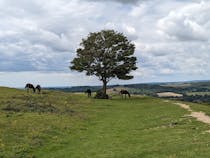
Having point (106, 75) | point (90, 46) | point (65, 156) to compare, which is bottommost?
point (65, 156)

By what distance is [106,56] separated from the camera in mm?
93250

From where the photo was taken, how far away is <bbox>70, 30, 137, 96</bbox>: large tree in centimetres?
9362

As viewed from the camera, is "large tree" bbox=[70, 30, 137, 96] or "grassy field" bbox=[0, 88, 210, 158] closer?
"grassy field" bbox=[0, 88, 210, 158]

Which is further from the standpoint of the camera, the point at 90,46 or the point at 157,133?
the point at 90,46

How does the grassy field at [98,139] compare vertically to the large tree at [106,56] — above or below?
below

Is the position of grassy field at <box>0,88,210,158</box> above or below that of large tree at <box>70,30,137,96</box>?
below

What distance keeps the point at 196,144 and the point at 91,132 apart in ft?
43.6

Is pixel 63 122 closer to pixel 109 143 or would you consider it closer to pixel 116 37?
pixel 109 143

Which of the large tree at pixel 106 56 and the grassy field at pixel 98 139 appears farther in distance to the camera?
the large tree at pixel 106 56

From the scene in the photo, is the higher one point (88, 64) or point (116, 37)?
point (116, 37)

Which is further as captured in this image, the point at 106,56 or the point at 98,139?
the point at 106,56

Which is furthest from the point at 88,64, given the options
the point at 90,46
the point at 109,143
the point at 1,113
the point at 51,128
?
the point at 109,143

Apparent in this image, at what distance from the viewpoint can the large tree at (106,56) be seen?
93.6 m

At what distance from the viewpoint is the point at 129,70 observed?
315 ft
